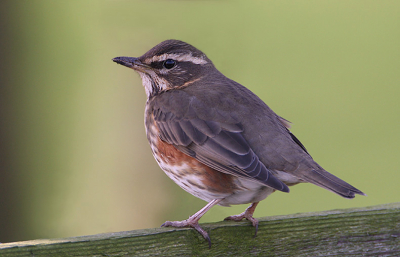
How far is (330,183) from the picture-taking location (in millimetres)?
2637

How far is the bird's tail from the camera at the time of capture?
Result: 2.53 metres

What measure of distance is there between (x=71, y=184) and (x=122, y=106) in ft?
3.28

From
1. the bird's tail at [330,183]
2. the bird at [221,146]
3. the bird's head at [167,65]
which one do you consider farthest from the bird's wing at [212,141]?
the bird's head at [167,65]

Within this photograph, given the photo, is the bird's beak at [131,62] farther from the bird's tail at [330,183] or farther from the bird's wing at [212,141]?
the bird's tail at [330,183]

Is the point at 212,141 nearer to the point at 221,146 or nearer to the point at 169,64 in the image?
the point at 221,146

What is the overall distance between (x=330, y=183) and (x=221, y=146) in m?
0.76

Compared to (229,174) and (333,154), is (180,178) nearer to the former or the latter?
(229,174)

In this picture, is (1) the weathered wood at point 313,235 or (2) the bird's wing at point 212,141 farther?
(2) the bird's wing at point 212,141

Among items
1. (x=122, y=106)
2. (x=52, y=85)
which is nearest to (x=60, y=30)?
(x=52, y=85)

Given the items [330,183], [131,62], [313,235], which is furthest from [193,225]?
[131,62]

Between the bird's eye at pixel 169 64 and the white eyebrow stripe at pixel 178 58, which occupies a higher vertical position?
the white eyebrow stripe at pixel 178 58

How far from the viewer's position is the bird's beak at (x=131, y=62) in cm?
359

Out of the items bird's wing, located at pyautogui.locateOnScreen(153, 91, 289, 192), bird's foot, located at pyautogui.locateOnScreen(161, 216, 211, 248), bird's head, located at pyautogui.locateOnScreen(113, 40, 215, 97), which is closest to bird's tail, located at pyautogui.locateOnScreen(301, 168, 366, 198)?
bird's wing, located at pyautogui.locateOnScreen(153, 91, 289, 192)

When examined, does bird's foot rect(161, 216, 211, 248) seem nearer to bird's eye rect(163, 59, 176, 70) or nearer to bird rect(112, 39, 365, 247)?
bird rect(112, 39, 365, 247)
